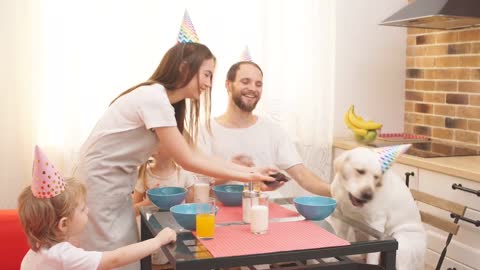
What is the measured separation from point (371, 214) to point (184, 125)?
A: 0.82 meters

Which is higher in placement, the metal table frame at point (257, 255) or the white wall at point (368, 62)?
the white wall at point (368, 62)

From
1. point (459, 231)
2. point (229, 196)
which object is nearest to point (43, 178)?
point (229, 196)

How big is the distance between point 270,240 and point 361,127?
194cm

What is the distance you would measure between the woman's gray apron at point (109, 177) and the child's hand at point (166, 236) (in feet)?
1.39

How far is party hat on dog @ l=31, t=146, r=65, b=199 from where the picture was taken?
1593mm

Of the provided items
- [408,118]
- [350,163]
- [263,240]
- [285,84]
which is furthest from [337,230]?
[408,118]

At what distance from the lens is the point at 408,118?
389 cm

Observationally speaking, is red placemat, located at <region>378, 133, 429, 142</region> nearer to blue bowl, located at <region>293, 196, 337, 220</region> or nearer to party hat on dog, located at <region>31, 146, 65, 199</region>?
blue bowl, located at <region>293, 196, 337, 220</region>

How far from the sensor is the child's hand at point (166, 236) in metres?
1.65

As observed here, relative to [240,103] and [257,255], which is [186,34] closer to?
[240,103]

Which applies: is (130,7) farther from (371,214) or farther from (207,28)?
(371,214)

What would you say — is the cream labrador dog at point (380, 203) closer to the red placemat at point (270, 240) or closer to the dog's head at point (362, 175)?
the dog's head at point (362, 175)

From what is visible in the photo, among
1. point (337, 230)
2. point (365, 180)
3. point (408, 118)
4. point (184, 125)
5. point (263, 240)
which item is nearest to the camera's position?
point (263, 240)

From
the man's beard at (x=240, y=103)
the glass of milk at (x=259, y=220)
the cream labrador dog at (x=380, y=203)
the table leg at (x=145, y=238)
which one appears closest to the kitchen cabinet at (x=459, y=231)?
the cream labrador dog at (x=380, y=203)
